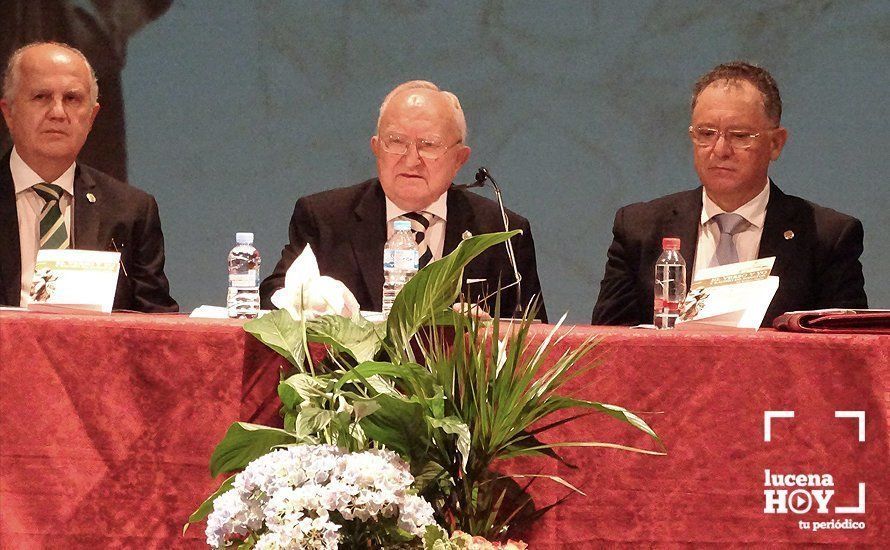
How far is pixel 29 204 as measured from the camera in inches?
131

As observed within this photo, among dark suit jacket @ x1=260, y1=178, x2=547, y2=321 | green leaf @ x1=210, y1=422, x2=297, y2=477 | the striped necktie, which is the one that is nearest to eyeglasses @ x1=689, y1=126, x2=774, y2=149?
dark suit jacket @ x1=260, y1=178, x2=547, y2=321

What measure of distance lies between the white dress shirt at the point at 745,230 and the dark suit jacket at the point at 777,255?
2 cm

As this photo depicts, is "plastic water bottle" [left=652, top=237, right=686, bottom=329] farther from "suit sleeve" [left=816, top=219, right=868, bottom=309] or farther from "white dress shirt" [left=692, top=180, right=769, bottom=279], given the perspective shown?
"suit sleeve" [left=816, top=219, right=868, bottom=309]

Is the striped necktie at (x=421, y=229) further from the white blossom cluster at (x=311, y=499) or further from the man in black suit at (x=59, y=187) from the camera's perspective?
the white blossom cluster at (x=311, y=499)

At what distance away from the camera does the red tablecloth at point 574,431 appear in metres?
2.06

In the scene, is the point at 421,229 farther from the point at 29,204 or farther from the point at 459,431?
the point at 459,431

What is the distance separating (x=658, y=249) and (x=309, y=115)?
1499 millimetres

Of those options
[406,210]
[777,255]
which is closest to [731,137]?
[777,255]

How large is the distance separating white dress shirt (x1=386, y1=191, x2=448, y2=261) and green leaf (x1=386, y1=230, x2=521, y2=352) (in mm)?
1348

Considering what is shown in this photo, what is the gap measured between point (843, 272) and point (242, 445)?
1848 mm

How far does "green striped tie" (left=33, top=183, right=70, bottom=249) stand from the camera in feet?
10.5

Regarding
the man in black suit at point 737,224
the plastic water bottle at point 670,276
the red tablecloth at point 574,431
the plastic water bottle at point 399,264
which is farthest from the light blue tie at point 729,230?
the red tablecloth at point 574,431

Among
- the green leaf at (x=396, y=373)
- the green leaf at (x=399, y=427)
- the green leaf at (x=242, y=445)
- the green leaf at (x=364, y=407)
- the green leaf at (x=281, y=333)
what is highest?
the green leaf at (x=281, y=333)

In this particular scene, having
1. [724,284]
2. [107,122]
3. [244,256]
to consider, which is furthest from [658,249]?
[107,122]
